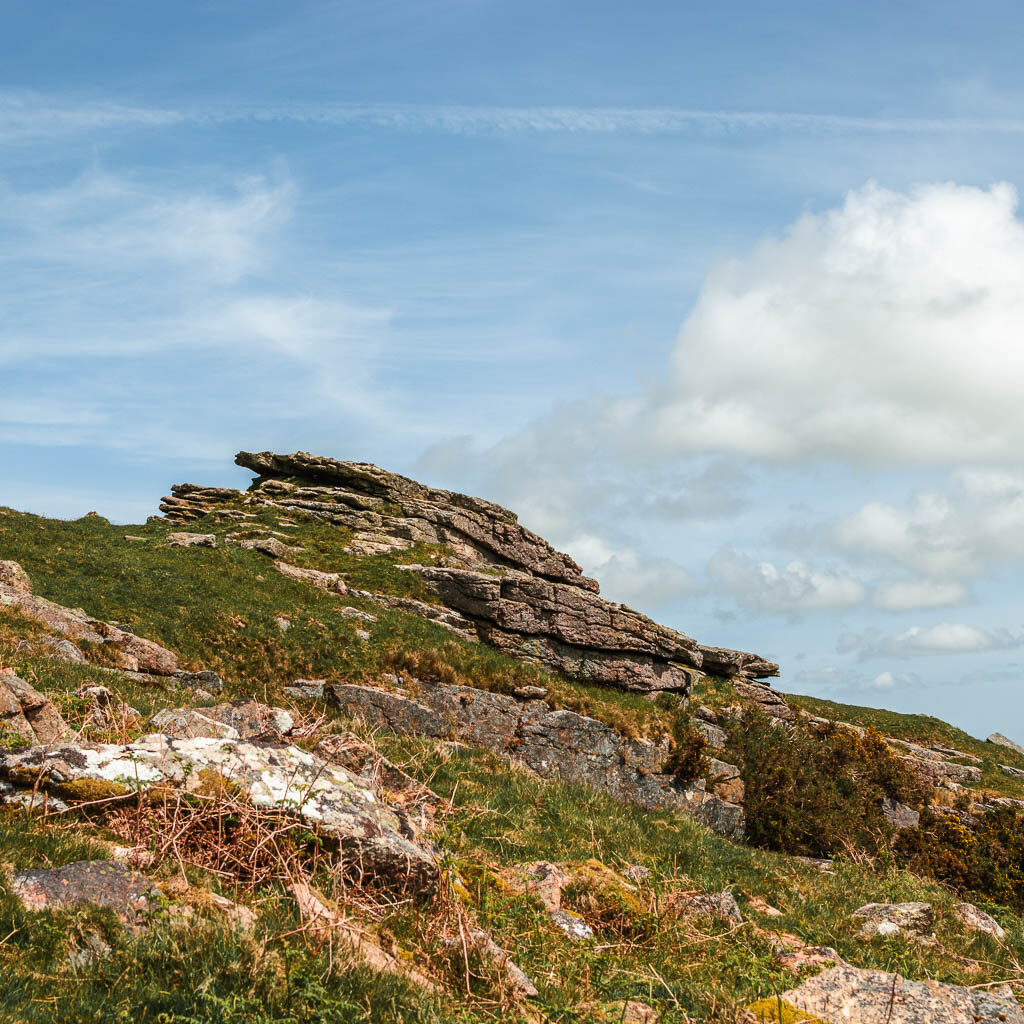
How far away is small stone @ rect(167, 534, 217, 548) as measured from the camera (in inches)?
1306

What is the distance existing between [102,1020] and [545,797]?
10.2 metres

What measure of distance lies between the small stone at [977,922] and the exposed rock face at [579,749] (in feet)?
24.9

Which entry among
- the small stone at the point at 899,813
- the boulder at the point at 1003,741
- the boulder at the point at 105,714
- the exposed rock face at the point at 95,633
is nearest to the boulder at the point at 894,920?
the boulder at the point at 105,714

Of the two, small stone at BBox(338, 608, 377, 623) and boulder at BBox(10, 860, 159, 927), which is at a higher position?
small stone at BBox(338, 608, 377, 623)

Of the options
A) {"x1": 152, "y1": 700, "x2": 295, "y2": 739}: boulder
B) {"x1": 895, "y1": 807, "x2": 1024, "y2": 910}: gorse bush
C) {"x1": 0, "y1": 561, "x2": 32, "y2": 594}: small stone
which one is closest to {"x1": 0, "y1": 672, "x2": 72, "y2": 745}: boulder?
{"x1": 152, "y1": 700, "x2": 295, "y2": 739}: boulder

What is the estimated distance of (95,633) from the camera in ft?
63.1

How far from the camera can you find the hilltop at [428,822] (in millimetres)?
5789

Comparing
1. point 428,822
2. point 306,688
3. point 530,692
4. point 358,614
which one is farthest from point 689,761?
point 428,822

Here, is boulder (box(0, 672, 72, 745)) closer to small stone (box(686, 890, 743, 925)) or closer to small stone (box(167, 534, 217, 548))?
small stone (box(686, 890, 743, 925))

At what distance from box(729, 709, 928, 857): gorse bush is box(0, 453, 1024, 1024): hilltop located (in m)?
0.12

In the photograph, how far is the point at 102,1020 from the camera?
4617 millimetres

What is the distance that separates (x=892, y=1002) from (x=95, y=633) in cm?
1823

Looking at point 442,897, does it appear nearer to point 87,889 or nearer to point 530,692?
point 87,889

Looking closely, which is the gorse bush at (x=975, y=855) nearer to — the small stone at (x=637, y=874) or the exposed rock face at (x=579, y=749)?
the exposed rock face at (x=579, y=749)
